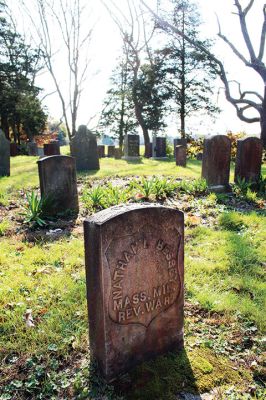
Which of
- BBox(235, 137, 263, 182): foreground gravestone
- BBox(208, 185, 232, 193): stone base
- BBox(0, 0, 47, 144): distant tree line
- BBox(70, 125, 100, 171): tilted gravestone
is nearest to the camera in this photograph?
BBox(208, 185, 232, 193): stone base

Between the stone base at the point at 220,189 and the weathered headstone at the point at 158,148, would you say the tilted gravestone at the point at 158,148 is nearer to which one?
the weathered headstone at the point at 158,148

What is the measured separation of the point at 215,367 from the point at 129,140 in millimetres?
15014

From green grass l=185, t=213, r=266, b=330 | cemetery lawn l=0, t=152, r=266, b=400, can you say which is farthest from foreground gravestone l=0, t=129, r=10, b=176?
green grass l=185, t=213, r=266, b=330

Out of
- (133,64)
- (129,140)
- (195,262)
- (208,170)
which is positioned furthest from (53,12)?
(195,262)

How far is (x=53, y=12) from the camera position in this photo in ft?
72.3

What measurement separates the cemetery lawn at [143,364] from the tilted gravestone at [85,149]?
635cm

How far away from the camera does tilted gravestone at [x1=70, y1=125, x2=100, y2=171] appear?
11570mm

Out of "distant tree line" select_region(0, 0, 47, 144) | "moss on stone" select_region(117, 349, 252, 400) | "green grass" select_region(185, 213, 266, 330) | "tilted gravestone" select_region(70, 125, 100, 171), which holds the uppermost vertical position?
"distant tree line" select_region(0, 0, 47, 144)

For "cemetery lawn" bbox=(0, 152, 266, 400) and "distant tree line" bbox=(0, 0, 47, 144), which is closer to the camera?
"cemetery lawn" bbox=(0, 152, 266, 400)

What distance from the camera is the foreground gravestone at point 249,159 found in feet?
28.5

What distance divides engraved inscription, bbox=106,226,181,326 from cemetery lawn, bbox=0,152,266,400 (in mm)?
479

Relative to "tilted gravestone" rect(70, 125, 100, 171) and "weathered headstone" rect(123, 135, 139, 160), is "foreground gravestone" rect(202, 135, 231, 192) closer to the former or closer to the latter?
"tilted gravestone" rect(70, 125, 100, 171)

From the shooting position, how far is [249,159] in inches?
345

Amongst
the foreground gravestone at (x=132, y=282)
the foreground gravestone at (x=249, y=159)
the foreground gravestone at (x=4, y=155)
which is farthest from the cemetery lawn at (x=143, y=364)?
the foreground gravestone at (x=4, y=155)
